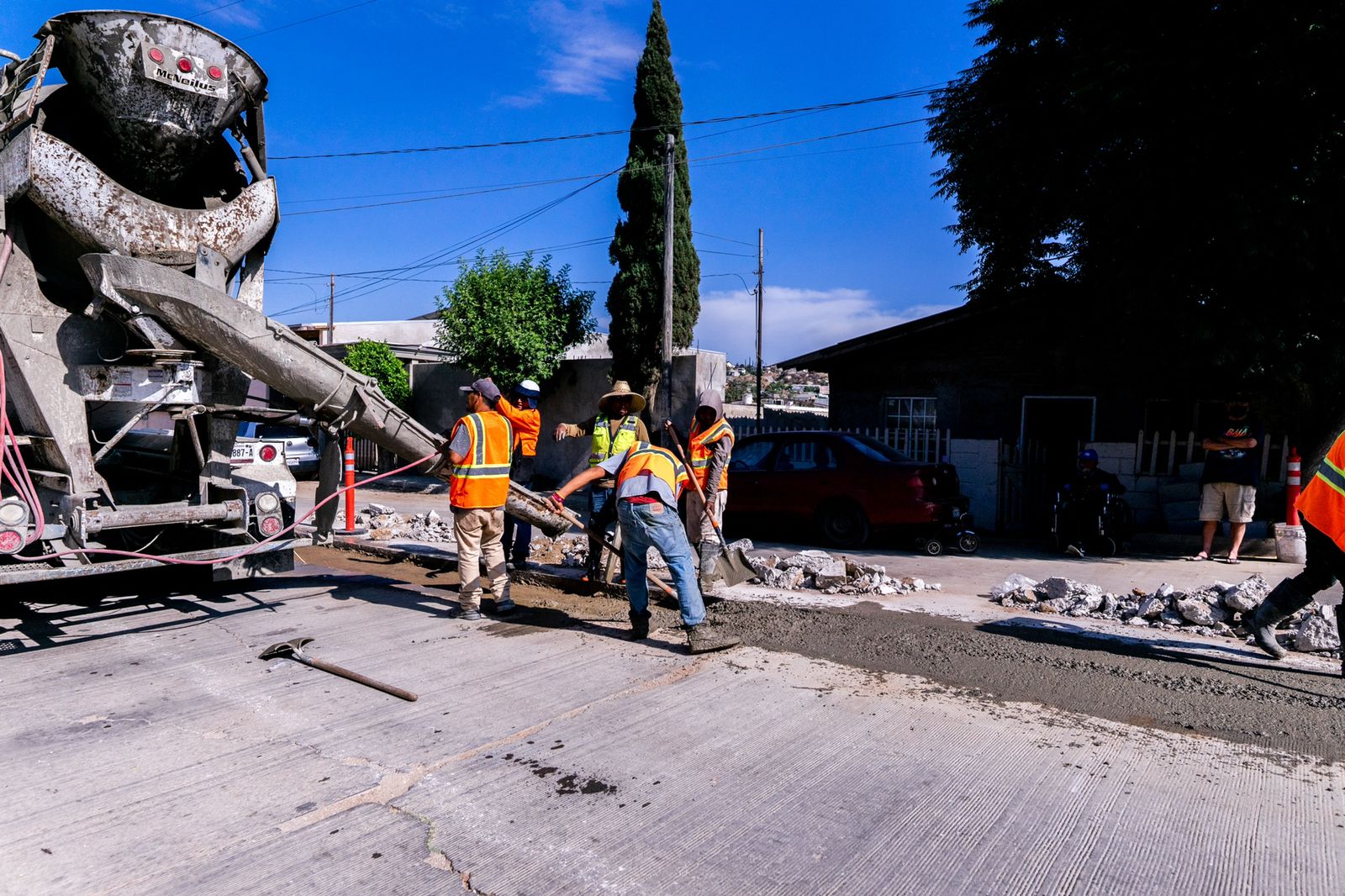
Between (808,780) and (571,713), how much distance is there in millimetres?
1340

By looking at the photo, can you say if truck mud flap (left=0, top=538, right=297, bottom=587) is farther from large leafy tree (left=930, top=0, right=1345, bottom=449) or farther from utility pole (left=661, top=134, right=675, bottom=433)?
utility pole (left=661, top=134, right=675, bottom=433)

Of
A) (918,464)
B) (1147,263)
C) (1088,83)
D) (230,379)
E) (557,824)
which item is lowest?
(557,824)

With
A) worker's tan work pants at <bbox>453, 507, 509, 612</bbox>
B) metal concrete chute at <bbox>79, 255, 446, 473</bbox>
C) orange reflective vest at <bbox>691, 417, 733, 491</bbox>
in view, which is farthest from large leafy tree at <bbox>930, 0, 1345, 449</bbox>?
metal concrete chute at <bbox>79, 255, 446, 473</bbox>

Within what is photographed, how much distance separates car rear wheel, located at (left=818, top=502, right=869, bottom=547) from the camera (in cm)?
1111

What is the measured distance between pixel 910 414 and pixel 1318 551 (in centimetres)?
1003

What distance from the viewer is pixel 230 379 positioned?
686 centimetres

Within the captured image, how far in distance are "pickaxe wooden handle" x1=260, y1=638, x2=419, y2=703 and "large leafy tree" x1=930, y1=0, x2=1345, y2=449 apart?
28.4 feet

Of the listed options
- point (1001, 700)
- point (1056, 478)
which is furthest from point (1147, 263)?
point (1001, 700)

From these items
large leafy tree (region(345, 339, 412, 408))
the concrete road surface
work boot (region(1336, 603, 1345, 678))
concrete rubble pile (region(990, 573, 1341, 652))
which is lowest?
the concrete road surface

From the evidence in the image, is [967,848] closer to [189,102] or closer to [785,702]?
[785,702]

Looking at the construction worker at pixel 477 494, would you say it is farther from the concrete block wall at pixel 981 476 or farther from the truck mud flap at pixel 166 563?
the concrete block wall at pixel 981 476

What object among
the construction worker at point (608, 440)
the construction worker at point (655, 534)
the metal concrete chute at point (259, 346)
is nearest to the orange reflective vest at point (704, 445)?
the construction worker at point (608, 440)

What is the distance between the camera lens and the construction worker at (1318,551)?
4.89 metres

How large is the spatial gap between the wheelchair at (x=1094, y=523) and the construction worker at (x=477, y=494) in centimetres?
683
